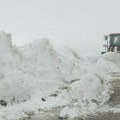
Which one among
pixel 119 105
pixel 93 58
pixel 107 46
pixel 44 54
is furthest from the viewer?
pixel 107 46

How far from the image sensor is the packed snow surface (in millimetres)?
→ 11719

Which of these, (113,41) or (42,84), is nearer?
(42,84)

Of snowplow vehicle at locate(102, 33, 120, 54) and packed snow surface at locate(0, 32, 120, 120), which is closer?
packed snow surface at locate(0, 32, 120, 120)

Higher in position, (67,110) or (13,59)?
(13,59)

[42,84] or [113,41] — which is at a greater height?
[113,41]

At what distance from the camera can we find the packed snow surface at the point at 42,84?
1172 centimetres

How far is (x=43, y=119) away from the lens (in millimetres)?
10609

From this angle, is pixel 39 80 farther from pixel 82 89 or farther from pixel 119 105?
pixel 119 105

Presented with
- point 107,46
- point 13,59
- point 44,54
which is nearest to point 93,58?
point 107,46

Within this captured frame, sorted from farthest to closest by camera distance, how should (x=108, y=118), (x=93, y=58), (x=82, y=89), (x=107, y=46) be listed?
1. (x=107, y=46)
2. (x=93, y=58)
3. (x=82, y=89)
4. (x=108, y=118)

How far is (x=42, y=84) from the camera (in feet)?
47.6

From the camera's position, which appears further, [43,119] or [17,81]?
[17,81]

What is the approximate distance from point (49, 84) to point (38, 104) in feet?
7.68

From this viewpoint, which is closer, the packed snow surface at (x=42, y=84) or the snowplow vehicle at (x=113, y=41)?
the packed snow surface at (x=42, y=84)
